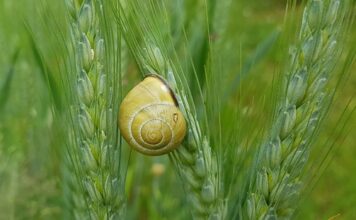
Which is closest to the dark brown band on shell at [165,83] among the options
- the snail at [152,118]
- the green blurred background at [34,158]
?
the snail at [152,118]

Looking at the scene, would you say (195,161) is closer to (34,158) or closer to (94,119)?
(94,119)

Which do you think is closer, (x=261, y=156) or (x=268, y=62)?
(x=261, y=156)

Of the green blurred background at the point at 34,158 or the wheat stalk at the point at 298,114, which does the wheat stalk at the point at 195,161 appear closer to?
the wheat stalk at the point at 298,114

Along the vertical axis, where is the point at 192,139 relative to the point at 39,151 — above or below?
above

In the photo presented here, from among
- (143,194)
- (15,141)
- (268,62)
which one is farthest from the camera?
(268,62)

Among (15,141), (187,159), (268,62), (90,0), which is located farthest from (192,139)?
(268,62)

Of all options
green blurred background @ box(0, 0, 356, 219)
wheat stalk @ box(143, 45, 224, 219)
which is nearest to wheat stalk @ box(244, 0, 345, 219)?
wheat stalk @ box(143, 45, 224, 219)

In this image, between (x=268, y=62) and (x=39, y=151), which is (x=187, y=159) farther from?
(x=268, y=62)
